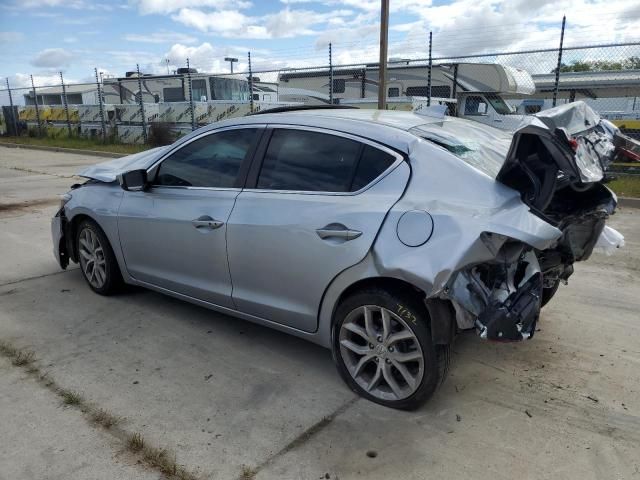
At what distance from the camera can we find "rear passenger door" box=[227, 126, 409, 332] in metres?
2.94

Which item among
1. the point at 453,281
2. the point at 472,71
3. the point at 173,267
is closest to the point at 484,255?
the point at 453,281

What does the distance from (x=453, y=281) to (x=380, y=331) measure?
58 centimetres

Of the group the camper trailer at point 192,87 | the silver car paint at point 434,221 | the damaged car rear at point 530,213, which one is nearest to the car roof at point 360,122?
the silver car paint at point 434,221

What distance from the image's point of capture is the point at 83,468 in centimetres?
254

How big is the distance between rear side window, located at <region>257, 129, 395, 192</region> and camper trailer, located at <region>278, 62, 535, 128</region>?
11429mm

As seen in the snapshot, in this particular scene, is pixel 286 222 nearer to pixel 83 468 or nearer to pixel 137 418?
pixel 137 418

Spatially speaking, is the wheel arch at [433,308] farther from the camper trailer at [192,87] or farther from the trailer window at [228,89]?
the trailer window at [228,89]

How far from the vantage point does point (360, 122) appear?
Result: 3234 millimetres

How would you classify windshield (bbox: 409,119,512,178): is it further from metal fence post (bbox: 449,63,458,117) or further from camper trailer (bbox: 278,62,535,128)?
metal fence post (bbox: 449,63,458,117)

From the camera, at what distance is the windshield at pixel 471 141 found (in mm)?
2951

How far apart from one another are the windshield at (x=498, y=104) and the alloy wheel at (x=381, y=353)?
14.7 meters

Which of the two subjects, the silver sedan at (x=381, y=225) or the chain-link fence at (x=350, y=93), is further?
the chain-link fence at (x=350, y=93)

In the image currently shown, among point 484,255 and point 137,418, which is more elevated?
point 484,255

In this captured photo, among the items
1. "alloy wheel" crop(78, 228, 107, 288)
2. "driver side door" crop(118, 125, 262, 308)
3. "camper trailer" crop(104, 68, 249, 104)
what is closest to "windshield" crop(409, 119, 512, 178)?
"driver side door" crop(118, 125, 262, 308)
